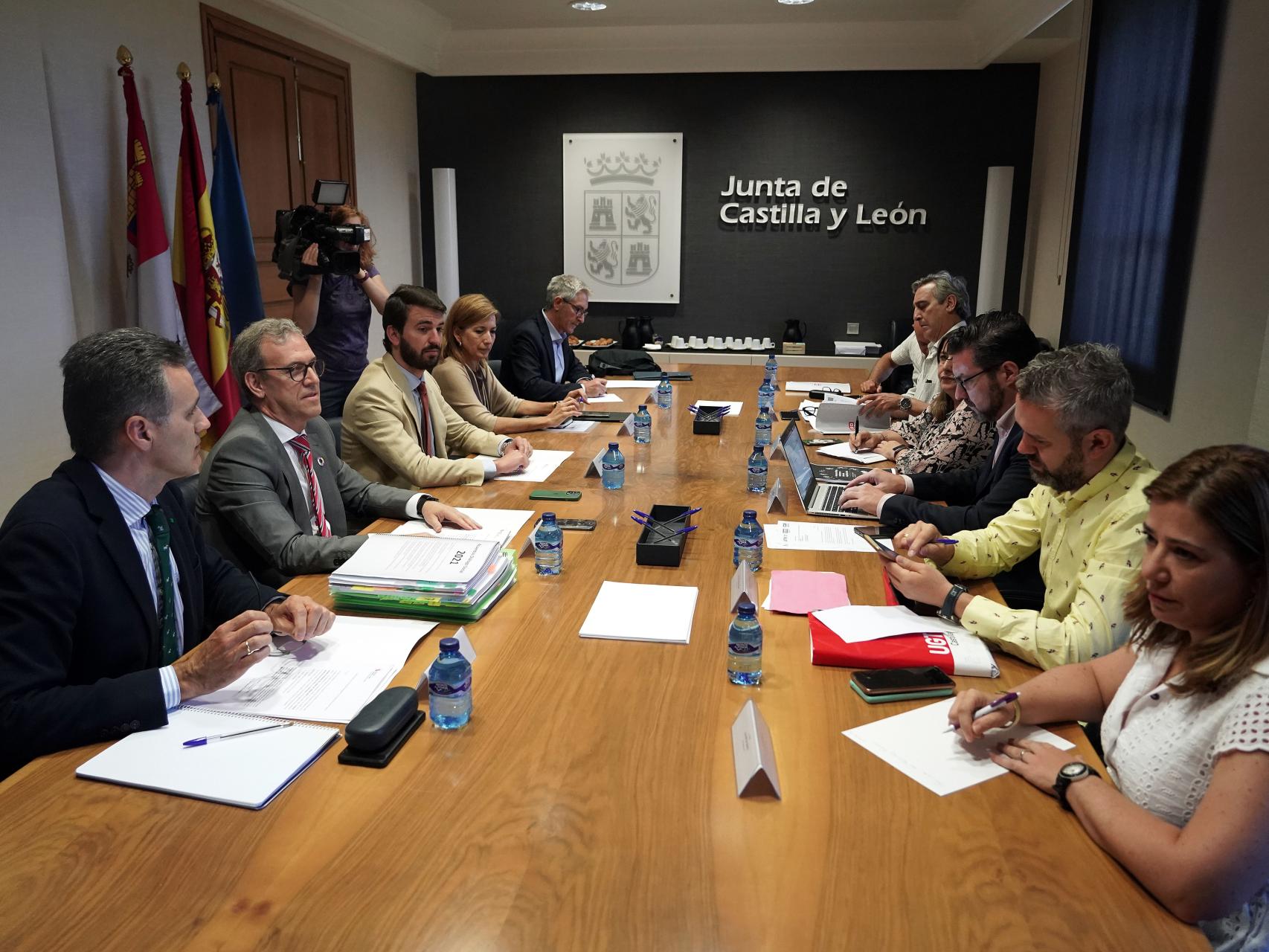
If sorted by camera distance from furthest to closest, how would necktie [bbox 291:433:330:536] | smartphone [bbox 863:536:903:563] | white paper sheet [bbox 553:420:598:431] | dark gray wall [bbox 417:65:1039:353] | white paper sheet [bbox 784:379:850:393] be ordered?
dark gray wall [bbox 417:65:1039:353] → white paper sheet [bbox 784:379:850:393] → white paper sheet [bbox 553:420:598:431] → necktie [bbox 291:433:330:536] → smartphone [bbox 863:536:903:563]

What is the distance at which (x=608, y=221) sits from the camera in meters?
6.83

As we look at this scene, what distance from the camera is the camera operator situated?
4109 mm

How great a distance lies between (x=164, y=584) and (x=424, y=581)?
0.48 meters

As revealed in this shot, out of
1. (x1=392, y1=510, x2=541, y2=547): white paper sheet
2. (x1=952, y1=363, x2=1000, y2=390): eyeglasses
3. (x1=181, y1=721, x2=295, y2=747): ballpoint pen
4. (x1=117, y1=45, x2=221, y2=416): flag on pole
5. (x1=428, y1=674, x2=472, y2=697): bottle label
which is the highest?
(x1=117, y1=45, x2=221, y2=416): flag on pole

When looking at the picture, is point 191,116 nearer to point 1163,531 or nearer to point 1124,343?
point 1163,531

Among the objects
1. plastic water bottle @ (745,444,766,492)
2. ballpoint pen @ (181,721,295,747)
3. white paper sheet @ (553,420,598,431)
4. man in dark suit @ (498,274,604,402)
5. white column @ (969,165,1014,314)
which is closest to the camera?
ballpoint pen @ (181,721,295,747)

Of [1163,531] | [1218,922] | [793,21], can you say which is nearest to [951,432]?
[1163,531]

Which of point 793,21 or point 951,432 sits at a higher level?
point 793,21

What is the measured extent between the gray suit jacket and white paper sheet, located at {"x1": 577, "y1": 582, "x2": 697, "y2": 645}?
62cm

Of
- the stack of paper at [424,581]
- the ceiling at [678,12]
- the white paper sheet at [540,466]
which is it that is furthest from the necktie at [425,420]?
the ceiling at [678,12]

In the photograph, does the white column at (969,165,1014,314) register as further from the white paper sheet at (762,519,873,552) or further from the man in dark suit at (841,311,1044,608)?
the white paper sheet at (762,519,873,552)

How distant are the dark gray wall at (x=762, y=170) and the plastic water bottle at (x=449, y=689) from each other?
5721 mm

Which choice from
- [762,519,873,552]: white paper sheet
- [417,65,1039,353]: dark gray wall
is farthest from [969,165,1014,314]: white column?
[762,519,873,552]: white paper sheet

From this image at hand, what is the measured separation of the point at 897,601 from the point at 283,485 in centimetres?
153
